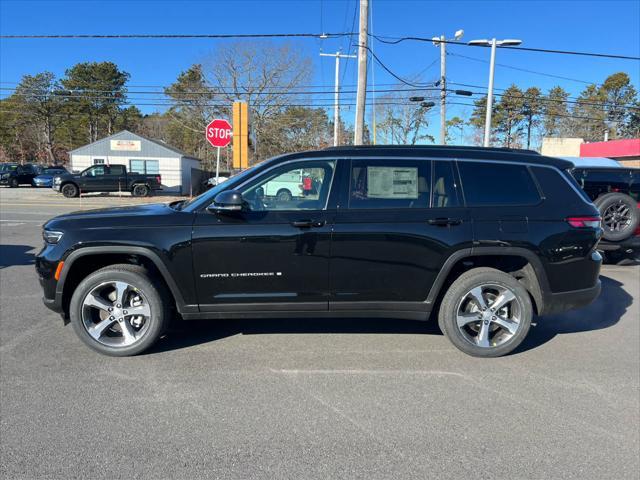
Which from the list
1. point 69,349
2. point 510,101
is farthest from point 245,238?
point 510,101

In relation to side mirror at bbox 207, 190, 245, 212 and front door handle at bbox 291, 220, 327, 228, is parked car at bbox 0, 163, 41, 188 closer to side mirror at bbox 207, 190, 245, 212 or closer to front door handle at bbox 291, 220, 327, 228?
side mirror at bbox 207, 190, 245, 212

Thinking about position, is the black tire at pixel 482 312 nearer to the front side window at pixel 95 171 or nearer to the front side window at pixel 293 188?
the front side window at pixel 293 188

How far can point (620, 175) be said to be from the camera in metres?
7.27

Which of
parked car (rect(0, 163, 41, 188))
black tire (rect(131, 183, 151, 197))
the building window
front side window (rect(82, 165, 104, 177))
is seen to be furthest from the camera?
the building window

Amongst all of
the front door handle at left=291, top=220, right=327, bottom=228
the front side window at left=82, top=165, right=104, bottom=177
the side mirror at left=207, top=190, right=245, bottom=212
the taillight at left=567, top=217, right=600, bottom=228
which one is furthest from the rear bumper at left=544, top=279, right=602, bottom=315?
the front side window at left=82, top=165, right=104, bottom=177

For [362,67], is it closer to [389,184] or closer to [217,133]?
[217,133]

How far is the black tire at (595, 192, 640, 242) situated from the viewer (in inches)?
271

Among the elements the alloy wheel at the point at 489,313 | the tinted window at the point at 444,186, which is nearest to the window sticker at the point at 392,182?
the tinted window at the point at 444,186

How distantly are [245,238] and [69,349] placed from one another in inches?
77.6

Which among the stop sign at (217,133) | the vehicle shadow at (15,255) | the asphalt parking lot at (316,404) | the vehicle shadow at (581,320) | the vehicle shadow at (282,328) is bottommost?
the asphalt parking lot at (316,404)

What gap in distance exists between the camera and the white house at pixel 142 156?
35.4 meters

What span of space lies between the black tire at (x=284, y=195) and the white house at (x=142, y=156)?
33.5 meters

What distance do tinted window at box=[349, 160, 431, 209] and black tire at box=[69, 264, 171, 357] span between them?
6.11ft

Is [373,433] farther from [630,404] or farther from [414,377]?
[630,404]
